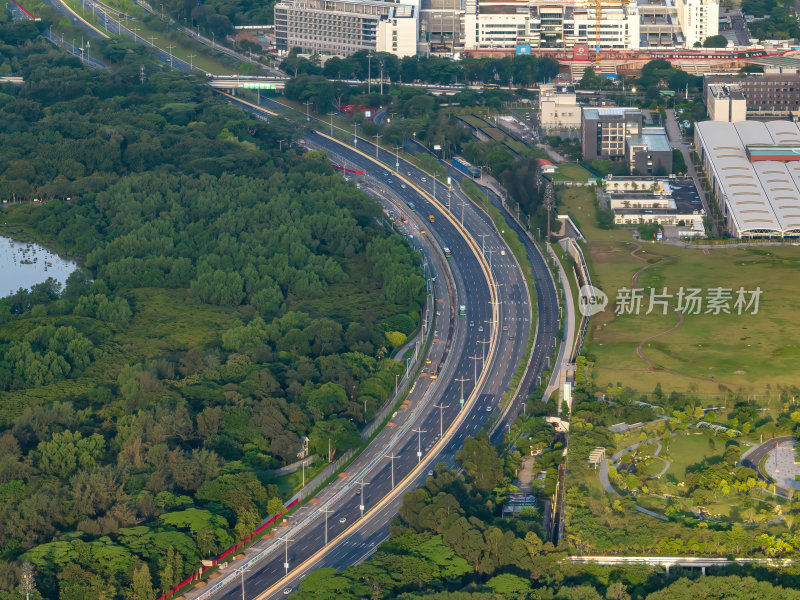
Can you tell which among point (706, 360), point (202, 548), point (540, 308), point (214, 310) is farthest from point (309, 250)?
point (202, 548)

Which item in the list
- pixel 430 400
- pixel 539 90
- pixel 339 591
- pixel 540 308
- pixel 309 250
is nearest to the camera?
pixel 339 591

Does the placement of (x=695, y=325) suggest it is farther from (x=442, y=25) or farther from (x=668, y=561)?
(x=442, y=25)

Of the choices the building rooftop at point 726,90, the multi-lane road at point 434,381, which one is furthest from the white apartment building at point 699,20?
the multi-lane road at point 434,381

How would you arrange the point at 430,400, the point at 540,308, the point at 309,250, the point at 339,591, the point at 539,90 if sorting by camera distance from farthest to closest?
the point at 539,90 < the point at 309,250 < the point at 540,308 < the point at 430,400 < the point at 339,591

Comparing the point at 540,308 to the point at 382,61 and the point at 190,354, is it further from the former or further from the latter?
→ the point at 382,61

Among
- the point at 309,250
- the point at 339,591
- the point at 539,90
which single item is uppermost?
the point at 539,90

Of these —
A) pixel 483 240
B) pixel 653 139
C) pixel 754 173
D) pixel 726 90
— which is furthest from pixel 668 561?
pixel 726 90
